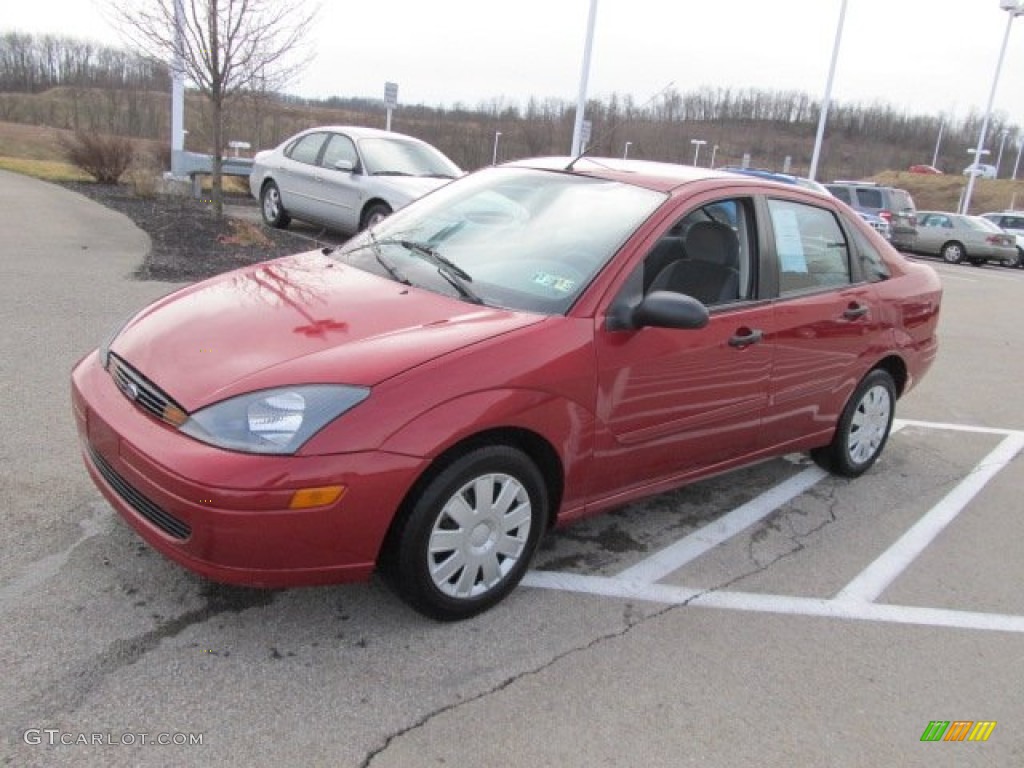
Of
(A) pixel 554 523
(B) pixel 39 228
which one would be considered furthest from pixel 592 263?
(B) pixel 39 228

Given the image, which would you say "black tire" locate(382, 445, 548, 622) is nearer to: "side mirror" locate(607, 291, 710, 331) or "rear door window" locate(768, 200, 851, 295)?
"side mirror" locate(607, 291, 710, 331)

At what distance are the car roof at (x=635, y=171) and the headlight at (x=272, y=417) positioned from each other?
74.3 inches

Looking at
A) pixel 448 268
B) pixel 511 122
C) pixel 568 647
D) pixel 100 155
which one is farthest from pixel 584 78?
pixel 511 122

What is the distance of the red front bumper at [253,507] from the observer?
2.53 metres

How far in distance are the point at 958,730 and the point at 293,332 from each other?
2.64 m

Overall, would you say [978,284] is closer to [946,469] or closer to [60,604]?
[946,469]

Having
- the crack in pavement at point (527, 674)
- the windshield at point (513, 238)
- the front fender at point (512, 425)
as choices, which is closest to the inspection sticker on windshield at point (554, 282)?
the windshield at point (513, 238)

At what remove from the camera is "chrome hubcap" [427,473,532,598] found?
2895 mm

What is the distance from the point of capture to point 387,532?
2.79 m

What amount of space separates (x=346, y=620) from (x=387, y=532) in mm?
459

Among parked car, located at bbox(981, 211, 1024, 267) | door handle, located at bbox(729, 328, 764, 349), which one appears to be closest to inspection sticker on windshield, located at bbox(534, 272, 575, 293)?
door handle, located at bbox(729, 328, 764, 349)

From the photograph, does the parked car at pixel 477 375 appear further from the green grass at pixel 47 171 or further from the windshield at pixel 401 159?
the green grass at pixel 47 171

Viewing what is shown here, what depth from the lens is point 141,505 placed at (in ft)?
9.12
